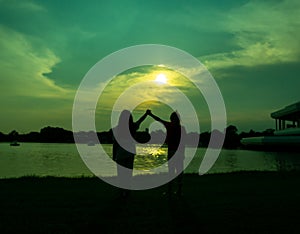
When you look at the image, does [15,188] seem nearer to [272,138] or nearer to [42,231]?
[42,231]

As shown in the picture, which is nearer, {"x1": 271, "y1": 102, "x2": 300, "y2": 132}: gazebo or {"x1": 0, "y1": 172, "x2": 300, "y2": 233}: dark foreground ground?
{"x1": 0, "y1": 172, "x2": 300, "y2": 233}: dark foreground ground

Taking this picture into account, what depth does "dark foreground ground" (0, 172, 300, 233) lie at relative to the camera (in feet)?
26.9

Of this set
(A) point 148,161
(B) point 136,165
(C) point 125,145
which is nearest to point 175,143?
(C) point 125,145

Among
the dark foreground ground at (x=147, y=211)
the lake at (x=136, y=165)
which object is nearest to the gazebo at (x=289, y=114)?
the lake at (x=136, y=165)

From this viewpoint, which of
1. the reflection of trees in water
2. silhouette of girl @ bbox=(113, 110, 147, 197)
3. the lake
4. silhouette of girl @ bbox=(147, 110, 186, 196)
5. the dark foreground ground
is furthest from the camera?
the reflection of trees in water

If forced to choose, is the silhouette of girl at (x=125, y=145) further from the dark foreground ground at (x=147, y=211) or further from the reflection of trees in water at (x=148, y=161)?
the reflection of trees in water at (x=148, y=161)

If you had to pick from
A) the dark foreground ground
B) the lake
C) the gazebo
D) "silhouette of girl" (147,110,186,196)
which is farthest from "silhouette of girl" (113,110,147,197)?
the gazebo

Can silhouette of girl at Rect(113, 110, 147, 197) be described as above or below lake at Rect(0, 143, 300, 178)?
above

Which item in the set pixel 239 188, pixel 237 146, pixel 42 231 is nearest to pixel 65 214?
pixel 42 231

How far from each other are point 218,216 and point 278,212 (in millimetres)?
1694

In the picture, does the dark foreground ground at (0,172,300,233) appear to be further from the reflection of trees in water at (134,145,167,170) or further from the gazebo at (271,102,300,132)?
the gazebo at (271,102,300,132)

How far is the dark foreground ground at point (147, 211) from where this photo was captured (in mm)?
8211

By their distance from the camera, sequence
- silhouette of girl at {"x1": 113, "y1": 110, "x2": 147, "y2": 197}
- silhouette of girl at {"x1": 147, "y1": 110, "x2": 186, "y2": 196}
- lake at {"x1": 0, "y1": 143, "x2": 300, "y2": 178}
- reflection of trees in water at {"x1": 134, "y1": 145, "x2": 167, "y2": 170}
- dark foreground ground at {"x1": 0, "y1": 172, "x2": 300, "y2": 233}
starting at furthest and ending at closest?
reflection of trees in water at {"x1": 134, "y1": 145, "x2": 167, "y2": 170}, lake at {"x1": 0, "y1": 143, "x2": 300, "y2": 178}, silhouette of girl at {"x1": 147, "y1": 110, "x2": 186, "y2": 196}, silhouette of girl at {"x1": 113, "y1": 110, "x2": 147, "y2": 197}, dark foreground ground at {"x1": 0, "y1": 172, "x2": 300, "y2": 233}

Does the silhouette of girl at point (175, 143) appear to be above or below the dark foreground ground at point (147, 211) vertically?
above
